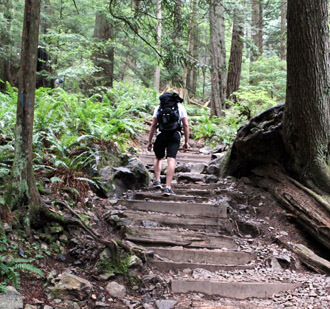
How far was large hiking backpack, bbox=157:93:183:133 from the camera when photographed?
20.3 ft

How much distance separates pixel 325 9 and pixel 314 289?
4.17 m

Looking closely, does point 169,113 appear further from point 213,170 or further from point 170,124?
point 213,170

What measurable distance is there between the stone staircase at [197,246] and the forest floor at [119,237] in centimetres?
19

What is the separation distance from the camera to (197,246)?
4.86m

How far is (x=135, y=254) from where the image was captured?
418 cm

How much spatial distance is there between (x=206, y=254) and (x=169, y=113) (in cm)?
274

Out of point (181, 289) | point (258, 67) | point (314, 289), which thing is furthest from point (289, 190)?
point (258, 67)

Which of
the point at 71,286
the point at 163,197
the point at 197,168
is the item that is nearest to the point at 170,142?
the point at 163,197

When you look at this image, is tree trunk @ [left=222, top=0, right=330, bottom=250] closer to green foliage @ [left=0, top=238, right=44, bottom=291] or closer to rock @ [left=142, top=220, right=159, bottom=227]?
rock @ [left=142, top=220, right=159, bottom=227]

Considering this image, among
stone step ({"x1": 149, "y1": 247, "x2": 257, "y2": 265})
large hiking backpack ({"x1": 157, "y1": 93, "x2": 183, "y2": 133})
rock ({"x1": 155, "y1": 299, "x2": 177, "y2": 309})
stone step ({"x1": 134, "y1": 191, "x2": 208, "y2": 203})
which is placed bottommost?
rock ({"x1": 155, "y1": 299, "x2": 177, "y2": 309})

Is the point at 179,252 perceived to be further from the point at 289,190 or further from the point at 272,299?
the point at 289,190

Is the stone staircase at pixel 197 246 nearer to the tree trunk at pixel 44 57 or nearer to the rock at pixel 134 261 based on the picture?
the rock at pixel 134 261

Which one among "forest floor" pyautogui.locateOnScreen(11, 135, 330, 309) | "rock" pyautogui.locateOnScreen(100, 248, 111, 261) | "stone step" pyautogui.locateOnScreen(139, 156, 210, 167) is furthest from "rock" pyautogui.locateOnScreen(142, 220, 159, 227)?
"stone step" pyautogui.locateOnScreen(139, 156, 210, 167)

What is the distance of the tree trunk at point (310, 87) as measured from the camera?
5102 mm
